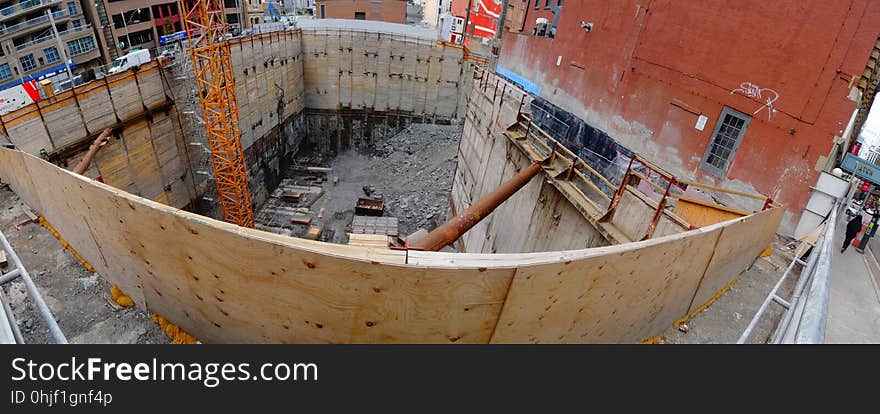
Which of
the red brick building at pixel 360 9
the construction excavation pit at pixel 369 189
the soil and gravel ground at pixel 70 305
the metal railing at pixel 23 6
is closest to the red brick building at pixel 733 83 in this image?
the construction excavation pit at pixel 369 189

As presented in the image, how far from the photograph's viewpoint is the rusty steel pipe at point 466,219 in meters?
9.30

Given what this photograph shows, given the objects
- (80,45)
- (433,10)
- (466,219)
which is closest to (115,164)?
(466,219)

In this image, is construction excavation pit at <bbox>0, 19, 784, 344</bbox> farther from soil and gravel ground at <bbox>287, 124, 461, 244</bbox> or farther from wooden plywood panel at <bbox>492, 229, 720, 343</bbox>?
soil and gravel ground at <bbox>287, 124, 461, 244</bbox>

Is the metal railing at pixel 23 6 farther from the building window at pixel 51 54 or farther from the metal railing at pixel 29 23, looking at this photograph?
the building window at pixel 51 54

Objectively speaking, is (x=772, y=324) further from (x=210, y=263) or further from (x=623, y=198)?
(x=210, y=263)

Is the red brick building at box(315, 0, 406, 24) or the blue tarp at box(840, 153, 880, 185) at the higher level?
the red brick building at box(315, 0, 406, 24)

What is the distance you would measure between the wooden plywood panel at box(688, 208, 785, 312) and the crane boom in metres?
20.2

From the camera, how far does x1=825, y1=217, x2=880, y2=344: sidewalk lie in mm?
8005

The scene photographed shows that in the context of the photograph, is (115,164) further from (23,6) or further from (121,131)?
(23,6)

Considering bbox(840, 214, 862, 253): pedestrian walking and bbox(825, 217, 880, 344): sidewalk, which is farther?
bbox(840, 214, 862, 253): pedestrian walking

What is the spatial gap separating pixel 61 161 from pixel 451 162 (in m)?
21.3

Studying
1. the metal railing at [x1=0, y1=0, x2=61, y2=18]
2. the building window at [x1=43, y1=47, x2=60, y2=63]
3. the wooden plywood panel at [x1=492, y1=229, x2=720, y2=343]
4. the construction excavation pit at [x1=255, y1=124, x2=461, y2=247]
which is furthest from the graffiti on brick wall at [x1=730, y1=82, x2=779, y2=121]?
the building window at [x1=43, y1=47, x2=60, y2=63]

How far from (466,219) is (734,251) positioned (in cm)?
548
